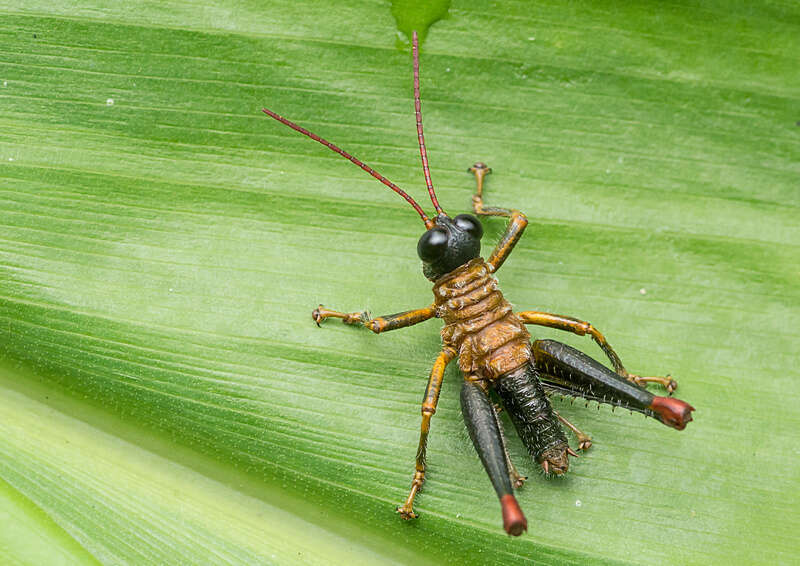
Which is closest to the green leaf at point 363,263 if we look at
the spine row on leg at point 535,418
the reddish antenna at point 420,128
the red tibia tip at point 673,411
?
the reddish antenna at point 420,128

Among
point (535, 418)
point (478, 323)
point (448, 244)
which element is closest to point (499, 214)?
point (448, 244)

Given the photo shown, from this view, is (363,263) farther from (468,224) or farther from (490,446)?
(490,446)

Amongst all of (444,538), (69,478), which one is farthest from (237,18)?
(444,538)

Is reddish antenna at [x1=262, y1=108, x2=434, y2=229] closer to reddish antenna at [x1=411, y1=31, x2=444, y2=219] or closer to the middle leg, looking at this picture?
reddish antenna at [x1=411, y1=31, x2=444, y2=219]

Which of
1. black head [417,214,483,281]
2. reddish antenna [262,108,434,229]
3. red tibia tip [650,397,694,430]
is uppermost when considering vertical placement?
reddish antenna [262,108,434,229]

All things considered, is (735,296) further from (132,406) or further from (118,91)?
(118,91)

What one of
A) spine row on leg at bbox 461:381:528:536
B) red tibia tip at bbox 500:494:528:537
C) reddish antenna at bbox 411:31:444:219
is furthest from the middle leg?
reddish antenna at bbox 411:31:444:219
